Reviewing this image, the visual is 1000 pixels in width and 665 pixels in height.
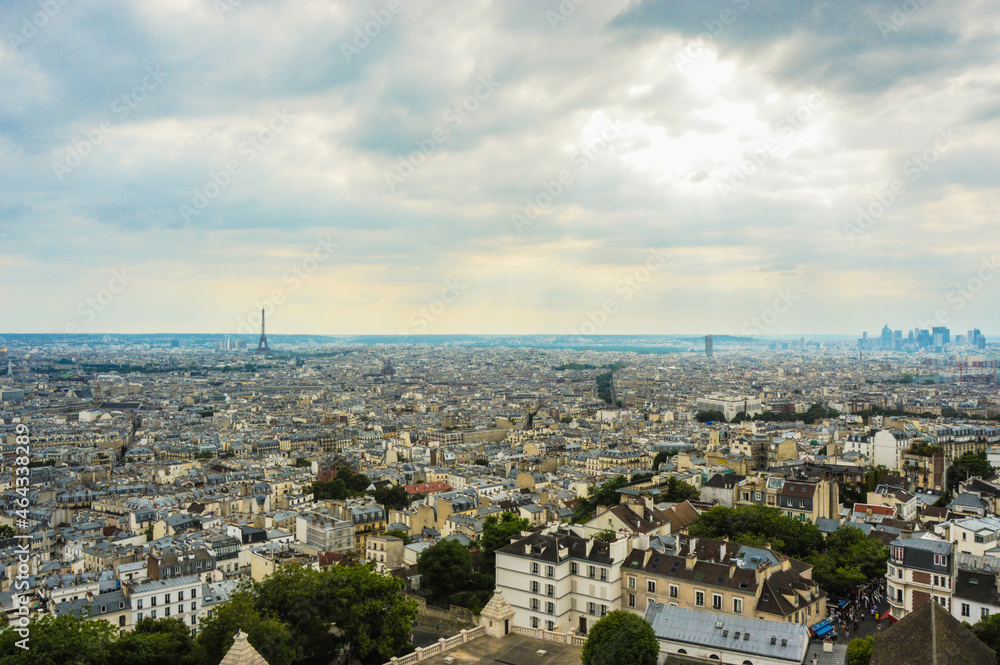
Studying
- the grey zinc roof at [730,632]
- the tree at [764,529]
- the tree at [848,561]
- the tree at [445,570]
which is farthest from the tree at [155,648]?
the tree at [848,561]

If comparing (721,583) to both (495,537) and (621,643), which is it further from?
(495,537)

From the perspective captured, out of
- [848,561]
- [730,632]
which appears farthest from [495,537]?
[730,632]

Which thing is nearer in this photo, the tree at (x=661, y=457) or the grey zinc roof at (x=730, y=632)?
the grey zinc roof at (x=730, y=632)

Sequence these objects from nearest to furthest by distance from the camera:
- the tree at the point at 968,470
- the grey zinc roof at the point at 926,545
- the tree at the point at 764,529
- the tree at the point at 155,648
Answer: the tree at the point at 155,648 → the grey zinc roof at the point at 926,545 → the tree at the point at 764,529 → the tree at the point at 968,470

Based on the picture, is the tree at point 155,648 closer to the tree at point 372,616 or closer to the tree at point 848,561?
the tree at point 372,616

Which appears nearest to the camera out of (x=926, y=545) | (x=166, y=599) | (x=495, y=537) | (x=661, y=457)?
(x=926, y=545)

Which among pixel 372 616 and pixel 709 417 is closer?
pixel 372 616
